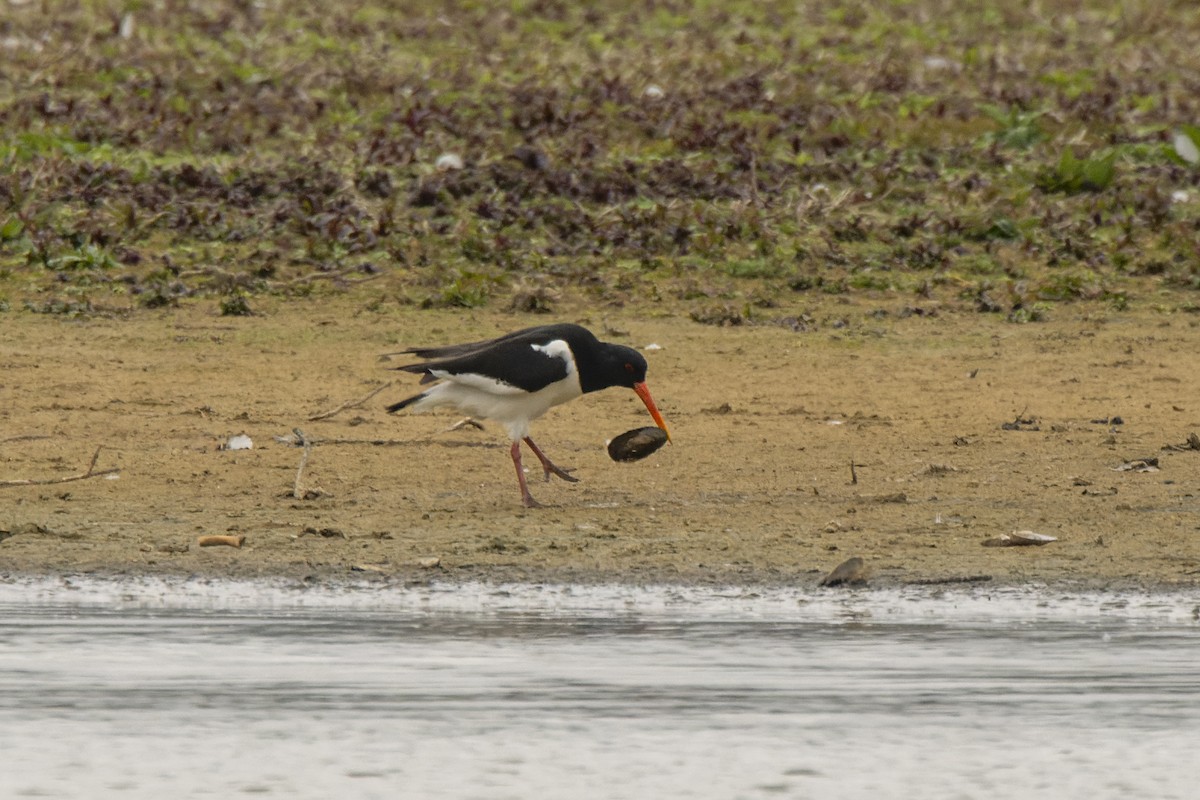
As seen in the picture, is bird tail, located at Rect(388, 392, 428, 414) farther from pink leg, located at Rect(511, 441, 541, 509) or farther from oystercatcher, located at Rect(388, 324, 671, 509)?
pink leg, located at Rect(511, 441, 541, 509)

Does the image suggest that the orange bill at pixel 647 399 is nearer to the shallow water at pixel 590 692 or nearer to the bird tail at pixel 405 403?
the bird tail at pixel 405 403

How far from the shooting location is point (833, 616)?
8102 millimetres

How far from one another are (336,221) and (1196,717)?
8158mm

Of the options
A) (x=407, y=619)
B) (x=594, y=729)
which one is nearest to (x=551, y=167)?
(x=407, y=619)

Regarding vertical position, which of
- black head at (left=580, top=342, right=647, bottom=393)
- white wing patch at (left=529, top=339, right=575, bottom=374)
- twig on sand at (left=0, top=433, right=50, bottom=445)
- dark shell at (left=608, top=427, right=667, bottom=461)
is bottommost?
twig on sand at (left=0, top=433, right=50, bottom=445)

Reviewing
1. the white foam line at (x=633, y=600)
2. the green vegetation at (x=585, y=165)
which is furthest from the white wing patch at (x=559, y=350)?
the green vegetation at (x=585, y=165)

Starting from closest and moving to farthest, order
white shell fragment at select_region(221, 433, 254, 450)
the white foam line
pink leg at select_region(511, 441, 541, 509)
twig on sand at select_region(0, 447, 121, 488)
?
the white foam line < pink leg at select_region(511, 441, 541, 509) < twig on sand at select_region(0, 447, 121, 488) < white shell fragment at select_region(221, 433, 254, 450)

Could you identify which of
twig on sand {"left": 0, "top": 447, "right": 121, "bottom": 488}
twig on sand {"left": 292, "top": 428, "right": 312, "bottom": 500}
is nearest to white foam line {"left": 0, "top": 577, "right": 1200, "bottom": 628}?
twig on sand {"left": 292, "top": 428, "right": 312, "bottom": 500}

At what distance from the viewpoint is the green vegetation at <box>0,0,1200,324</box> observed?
43.9 ft

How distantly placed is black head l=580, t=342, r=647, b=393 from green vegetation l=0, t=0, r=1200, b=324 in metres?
2.76

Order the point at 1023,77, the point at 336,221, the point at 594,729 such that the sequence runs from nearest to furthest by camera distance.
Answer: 1. the point at 594,729
2. the point at 336,221
3. the point at 1023,77

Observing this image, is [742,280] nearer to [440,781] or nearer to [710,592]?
[710,592]

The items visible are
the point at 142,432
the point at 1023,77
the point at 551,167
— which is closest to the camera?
the point at 142,432

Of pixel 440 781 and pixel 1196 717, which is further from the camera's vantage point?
pixel 1196 717
